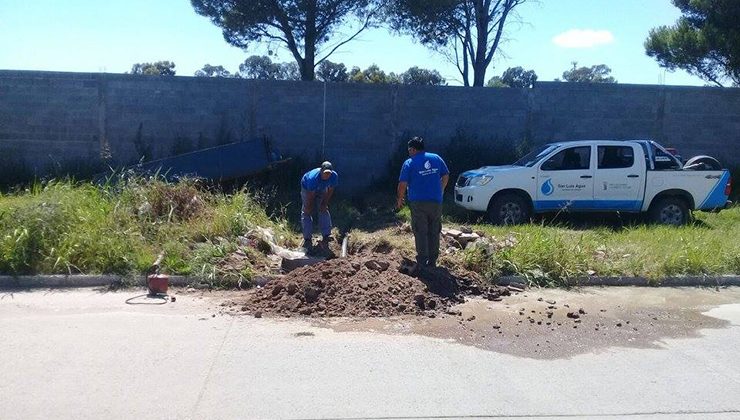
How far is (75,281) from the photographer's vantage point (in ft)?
30.3

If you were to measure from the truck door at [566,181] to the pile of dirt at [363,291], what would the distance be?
180 inches

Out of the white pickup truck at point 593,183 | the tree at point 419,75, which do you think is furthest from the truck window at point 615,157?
the tree at point 419,75

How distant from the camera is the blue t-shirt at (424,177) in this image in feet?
30.9

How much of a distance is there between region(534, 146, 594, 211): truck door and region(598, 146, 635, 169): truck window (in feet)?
0.87

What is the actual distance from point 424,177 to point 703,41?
46.0 ft

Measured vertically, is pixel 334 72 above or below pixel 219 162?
above

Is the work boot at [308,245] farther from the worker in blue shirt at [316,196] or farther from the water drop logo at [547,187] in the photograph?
the water drop logo at [547,187]

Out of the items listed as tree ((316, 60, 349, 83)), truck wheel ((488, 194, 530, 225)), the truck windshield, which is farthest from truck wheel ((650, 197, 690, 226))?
tree ((316, 60, 349, 83))

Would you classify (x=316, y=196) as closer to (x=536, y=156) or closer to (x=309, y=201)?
(x=309, y=201)

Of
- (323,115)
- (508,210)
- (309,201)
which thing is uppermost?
(323,115)

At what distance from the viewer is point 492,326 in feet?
24.9

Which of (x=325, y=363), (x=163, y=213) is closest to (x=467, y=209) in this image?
(x=163, y=213)

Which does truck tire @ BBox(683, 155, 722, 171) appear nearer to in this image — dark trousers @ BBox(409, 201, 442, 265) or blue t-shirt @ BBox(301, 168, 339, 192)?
dark trousers @ BBox(409, 201, 442, 265)

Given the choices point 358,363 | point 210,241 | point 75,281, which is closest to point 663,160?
point 210,241
